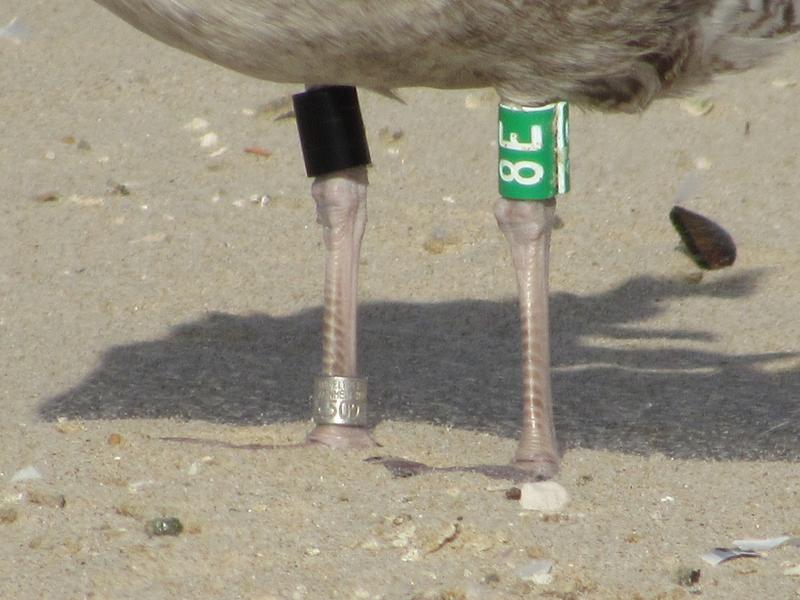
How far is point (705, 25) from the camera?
4.27 m

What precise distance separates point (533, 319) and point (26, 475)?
5.04ft

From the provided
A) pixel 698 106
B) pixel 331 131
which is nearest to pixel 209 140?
pixel 698 106

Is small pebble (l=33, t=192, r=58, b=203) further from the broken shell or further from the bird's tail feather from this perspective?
the bird's tail feather

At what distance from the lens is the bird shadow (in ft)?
16.6

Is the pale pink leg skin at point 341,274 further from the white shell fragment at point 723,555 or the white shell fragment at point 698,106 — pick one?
the white shell fragment at point 698,106

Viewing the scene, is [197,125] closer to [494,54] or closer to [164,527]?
[494,54]

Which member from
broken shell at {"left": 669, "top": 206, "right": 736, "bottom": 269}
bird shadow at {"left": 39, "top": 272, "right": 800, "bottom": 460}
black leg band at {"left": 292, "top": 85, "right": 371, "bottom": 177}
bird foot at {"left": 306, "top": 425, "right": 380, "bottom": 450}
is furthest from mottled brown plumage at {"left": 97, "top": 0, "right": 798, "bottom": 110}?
broken shell at {"left": 669, "top": 206, "right": 736, "bottom": 269}

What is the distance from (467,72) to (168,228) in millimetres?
3163

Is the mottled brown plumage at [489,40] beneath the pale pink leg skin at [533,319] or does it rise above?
above

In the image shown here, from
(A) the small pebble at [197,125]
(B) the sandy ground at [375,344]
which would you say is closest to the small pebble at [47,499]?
(B) the sandy ground at [375,344]

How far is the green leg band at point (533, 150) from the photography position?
4.29 m

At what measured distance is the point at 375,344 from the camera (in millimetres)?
6016

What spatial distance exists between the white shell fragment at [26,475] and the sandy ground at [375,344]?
0.15ft

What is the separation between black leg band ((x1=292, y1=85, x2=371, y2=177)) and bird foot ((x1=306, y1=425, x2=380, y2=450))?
32.0 inches
